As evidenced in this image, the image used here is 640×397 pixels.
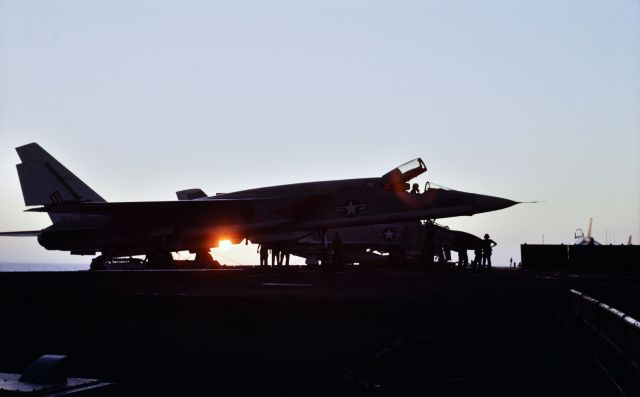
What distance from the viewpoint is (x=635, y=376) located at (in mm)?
5324

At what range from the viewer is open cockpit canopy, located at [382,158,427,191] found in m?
25.2

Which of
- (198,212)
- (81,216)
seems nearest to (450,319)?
(198,212)

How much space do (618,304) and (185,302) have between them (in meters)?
7.54

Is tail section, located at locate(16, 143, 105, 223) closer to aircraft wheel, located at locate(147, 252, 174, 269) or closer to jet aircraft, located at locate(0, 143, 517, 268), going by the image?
jet aircraft, located at locate(0, 143, 517, 268)

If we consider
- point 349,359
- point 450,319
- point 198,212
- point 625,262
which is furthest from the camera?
point 625,262

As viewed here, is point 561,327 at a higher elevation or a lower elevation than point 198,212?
lower

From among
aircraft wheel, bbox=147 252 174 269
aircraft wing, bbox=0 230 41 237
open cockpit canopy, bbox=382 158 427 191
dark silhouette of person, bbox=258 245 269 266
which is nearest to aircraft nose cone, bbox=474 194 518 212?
open cockpit canopy, bbox=382 158 427 191

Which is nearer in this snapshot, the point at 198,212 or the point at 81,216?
the point at 198,212

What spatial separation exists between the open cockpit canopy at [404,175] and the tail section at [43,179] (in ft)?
49.0

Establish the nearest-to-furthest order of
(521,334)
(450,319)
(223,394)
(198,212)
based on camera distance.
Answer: (223,394) → (521,334) → (450,319) → (198,212)

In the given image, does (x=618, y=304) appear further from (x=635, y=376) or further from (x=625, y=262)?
(x=625, y=262)

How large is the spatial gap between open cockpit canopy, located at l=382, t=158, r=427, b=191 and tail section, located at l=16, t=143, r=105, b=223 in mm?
14930

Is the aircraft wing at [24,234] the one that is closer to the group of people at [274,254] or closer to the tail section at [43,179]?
the tail section at [43,179]

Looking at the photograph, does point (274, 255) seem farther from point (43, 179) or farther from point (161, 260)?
point (43, 179)
